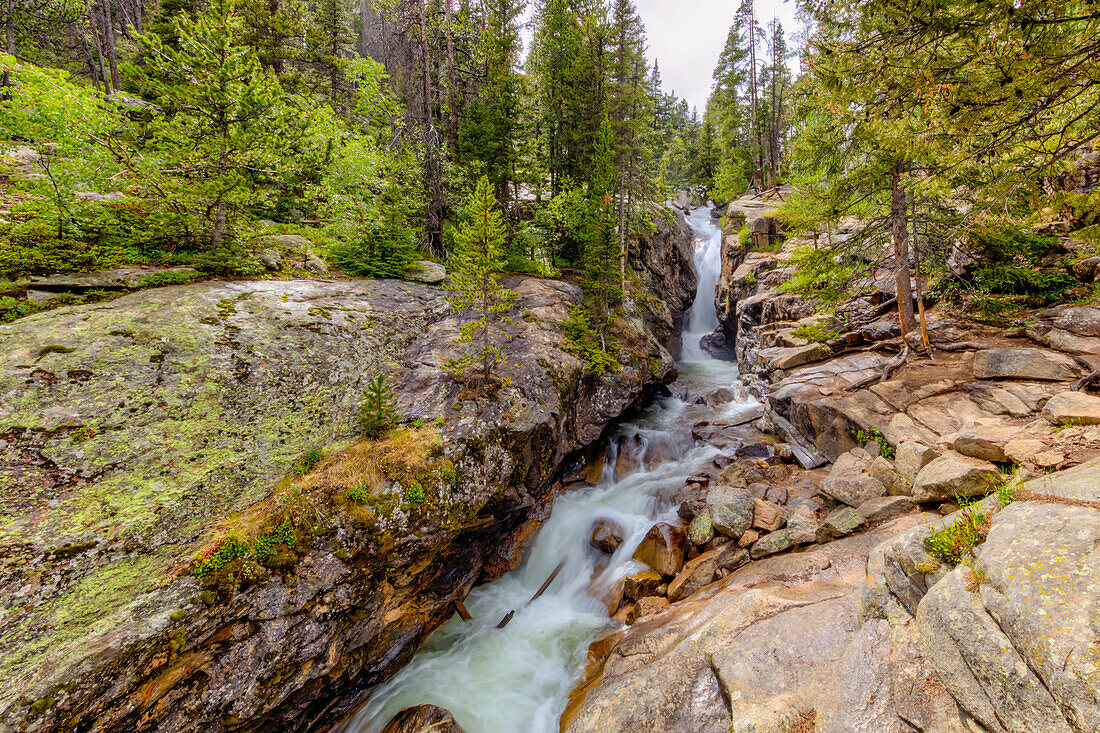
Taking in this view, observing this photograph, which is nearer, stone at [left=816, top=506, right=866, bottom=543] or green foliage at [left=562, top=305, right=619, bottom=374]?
stone at [left=816, top=506, right=866, bottom=543]

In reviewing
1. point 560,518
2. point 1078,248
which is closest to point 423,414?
point 560,518

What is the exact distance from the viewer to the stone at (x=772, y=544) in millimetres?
7414

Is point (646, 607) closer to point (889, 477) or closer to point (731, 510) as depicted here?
point (731, 510)

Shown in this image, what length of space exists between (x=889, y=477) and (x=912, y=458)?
0.57 m

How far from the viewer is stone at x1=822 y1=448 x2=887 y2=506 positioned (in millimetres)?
7617

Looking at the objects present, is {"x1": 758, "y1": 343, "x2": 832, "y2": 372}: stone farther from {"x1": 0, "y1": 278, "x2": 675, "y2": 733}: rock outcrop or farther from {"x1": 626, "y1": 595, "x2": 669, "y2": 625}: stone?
{"x1": 626, "y1": 595, "x2": 669, "y2": 625}: stone

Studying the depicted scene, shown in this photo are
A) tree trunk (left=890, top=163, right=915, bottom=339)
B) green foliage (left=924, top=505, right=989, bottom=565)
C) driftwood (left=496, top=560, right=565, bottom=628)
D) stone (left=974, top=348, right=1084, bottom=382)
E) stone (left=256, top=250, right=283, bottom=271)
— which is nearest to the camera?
green foliage (left=924, top=505, right=989, bottom=565)

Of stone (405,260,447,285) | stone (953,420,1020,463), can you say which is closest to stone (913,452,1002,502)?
stone (953,420,1020,463)

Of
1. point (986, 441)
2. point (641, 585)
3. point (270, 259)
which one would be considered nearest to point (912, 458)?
point (986, 441)

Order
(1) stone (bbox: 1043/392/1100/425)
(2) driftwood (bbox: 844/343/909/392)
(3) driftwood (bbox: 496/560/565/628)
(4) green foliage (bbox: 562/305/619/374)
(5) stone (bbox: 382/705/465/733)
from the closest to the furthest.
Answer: (5) stone (bbox: 382/705/465/733) → (1) stone (bbox: 1043/392/1100/425) → (3) driftwood (bbox: 496/560/565/628) → (2) driftwood (bbox: 844/343/909/392) → (4) green foliage (bbox: 562/305/619/374)

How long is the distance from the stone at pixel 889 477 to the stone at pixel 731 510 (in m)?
2.54

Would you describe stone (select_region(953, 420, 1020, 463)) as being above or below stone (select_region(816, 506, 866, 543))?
above

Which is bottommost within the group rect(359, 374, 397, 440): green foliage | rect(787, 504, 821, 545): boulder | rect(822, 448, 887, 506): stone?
rect(787, 504, 821, 545): boulder

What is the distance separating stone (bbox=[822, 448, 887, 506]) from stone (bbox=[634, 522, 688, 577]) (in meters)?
3.52
